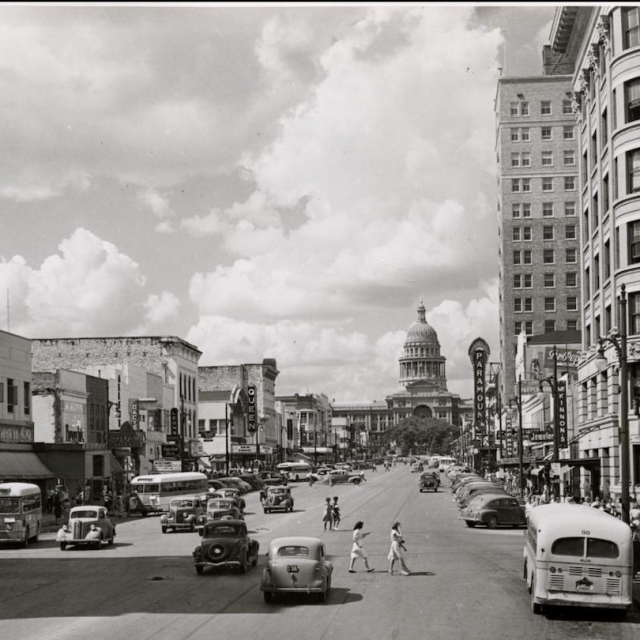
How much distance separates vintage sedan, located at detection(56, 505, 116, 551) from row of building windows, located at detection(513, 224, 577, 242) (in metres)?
90.8

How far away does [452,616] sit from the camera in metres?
20.5

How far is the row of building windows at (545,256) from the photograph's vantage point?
119500 mm

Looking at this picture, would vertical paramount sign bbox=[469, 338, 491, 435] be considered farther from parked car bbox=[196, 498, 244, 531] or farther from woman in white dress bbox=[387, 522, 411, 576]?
woman in white dress bbox=[387, 522, 411, 576]

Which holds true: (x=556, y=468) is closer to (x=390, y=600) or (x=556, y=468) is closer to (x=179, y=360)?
(x=390, y=600)

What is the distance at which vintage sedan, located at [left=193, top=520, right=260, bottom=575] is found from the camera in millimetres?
27938

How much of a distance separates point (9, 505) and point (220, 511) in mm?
7878

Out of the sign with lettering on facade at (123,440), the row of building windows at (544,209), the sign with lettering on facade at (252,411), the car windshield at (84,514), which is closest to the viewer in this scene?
the car windshield at (84,514)

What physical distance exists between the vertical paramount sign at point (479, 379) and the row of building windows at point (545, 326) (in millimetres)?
13632

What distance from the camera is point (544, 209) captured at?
121625 millimetres

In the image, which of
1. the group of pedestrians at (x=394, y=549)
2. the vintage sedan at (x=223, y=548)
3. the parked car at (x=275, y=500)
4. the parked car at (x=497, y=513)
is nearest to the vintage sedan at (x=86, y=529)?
the vintage sedan at (x=223, y=548)

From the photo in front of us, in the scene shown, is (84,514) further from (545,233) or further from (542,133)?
(542,133)

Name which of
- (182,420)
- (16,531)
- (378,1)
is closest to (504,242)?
(182,420)

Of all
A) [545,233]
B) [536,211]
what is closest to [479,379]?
[545,233]

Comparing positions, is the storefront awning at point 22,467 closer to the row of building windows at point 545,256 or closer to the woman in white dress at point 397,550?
the woman in white dress at point 397,550
